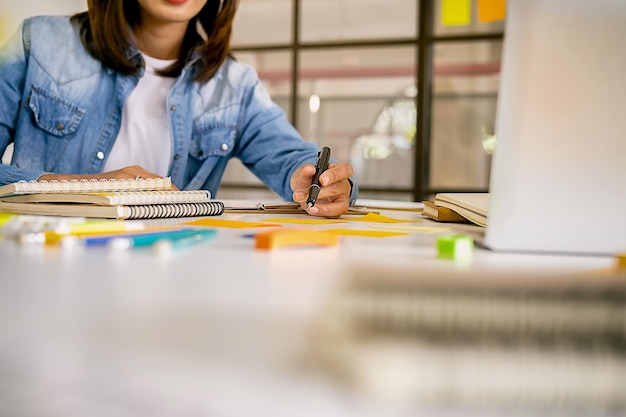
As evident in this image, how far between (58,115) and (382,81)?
214 centimetres

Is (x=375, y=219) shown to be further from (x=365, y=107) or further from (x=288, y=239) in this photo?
(x=365, y=107)

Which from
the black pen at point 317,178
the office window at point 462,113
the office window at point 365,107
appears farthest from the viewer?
the office window at point 365,107

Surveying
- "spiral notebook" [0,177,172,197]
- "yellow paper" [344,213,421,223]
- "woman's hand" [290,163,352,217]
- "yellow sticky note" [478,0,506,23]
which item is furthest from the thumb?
"yellow sticky note" [478,0,506,23]

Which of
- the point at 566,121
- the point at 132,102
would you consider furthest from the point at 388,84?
the point at 566,121

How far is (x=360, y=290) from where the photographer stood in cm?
24

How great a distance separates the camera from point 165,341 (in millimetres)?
259

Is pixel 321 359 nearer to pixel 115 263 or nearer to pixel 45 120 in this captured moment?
pixel 115 263

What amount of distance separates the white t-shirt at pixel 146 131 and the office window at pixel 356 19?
6.45 ft

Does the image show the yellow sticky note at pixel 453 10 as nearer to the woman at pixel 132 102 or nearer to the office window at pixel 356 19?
the office window at pixel 356 19

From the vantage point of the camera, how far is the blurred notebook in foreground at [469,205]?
71 cm

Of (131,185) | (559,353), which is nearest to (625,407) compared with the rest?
(559,353)

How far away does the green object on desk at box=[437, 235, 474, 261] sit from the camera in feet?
1.56

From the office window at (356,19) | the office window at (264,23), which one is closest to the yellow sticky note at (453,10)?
the office window at (356,19)

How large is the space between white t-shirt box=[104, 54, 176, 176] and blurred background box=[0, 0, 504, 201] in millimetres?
1797
